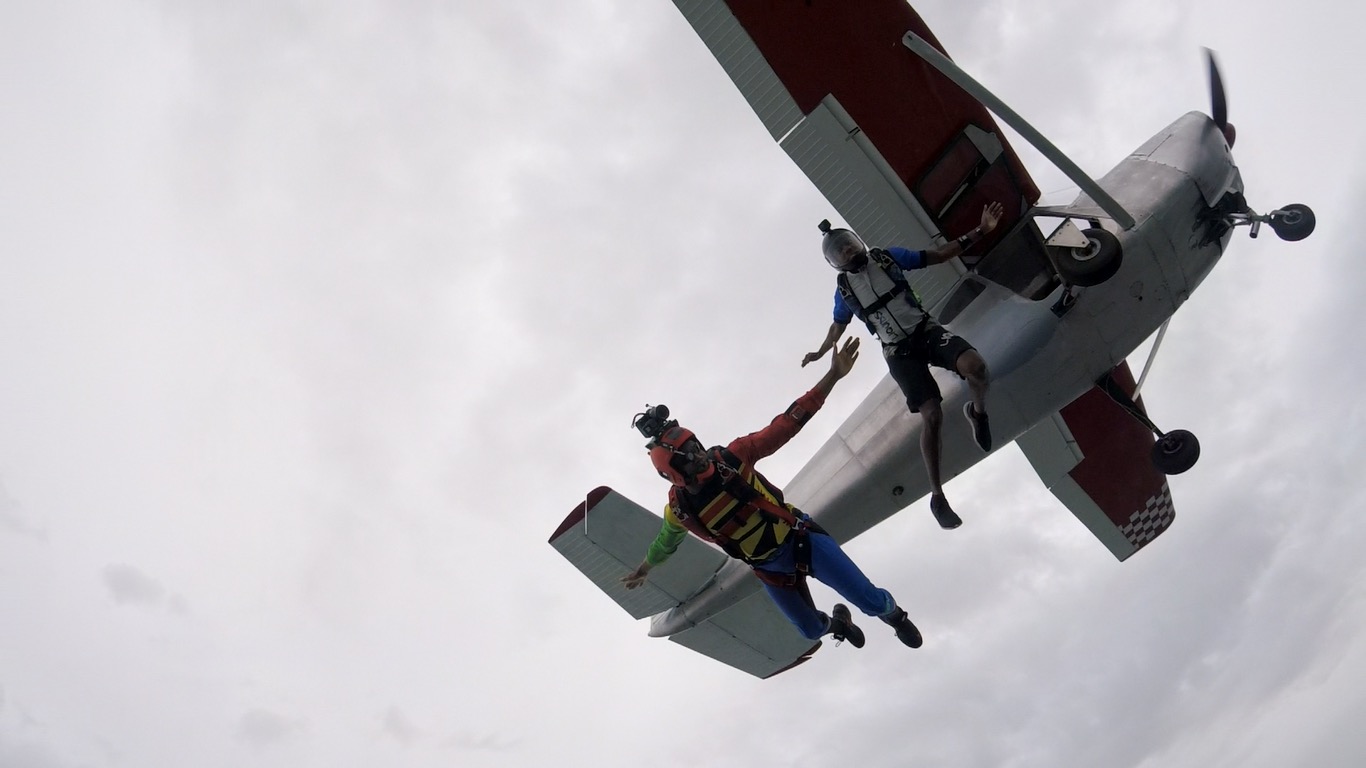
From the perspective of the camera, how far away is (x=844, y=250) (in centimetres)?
702

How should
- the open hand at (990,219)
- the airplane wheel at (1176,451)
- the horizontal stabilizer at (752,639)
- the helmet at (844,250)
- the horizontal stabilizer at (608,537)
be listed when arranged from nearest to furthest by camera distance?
the helmet at (844,250) < the open hand at (990,219) < the airplane wheel at (1176,451) < the horizontal stabilizer at (608,537) < the horizontal stabilizer at (752,639)

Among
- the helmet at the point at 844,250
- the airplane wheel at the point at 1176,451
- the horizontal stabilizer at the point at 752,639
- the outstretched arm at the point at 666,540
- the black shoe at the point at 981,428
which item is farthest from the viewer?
the horizontal stabilizer at the point at 752,639

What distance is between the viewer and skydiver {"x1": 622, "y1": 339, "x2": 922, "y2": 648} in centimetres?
721

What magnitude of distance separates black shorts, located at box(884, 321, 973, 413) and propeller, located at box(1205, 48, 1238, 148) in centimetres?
400

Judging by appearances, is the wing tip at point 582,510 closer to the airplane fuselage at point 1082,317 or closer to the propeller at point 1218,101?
the airplane fuselage at point 1082,317

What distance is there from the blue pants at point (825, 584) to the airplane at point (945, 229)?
146cm

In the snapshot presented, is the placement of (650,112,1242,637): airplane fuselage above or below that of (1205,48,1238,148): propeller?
below

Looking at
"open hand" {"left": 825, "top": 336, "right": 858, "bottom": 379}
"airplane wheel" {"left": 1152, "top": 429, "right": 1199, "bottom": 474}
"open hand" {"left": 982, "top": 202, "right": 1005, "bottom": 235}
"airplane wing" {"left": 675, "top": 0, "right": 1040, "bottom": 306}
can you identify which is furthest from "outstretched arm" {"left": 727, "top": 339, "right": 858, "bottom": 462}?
"airplane wheel" {"left": 1152, "top": 429, "right": 1199, "bottom": 474}

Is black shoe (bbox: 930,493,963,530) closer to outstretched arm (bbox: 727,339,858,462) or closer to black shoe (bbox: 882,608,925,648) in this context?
black shoe (bbox: 882,608,925,648)

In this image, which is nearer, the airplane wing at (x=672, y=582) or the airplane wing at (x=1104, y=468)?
the airplane wing at (x=672, y=582)

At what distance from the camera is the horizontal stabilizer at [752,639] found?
380 inches

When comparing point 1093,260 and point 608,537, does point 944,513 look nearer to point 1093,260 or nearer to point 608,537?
point 1093,260

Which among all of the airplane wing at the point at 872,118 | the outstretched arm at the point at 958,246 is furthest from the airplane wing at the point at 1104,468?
the outstretched arm at the point at 958,246

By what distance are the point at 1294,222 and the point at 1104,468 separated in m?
3.93
